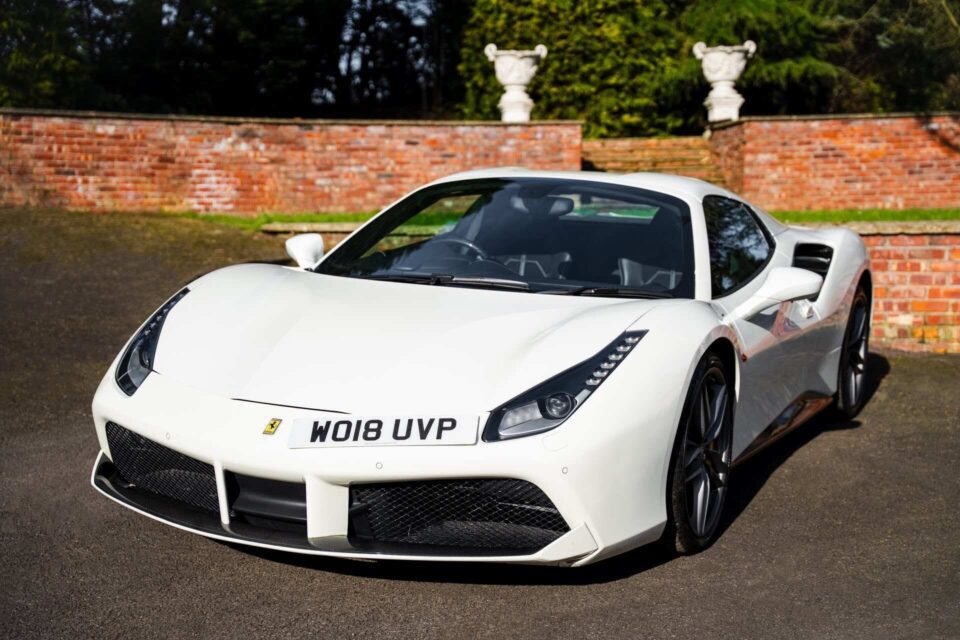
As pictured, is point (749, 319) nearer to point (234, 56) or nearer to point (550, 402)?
point (550, 402)

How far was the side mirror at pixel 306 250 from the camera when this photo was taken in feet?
16.0

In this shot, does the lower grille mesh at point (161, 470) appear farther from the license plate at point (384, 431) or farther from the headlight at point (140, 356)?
the license plate at point (384, 431)

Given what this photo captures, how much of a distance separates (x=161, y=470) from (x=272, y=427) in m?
0.45

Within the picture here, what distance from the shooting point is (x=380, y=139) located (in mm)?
13055

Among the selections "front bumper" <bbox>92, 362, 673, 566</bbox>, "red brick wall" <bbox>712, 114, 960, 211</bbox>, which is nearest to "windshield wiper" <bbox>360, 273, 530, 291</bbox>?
"front bumper" <bbox>92, 362, 673, 566</bbox>

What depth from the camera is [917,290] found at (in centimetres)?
806

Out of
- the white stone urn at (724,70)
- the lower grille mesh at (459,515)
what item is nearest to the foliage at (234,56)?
the white stone urn at (724,70)

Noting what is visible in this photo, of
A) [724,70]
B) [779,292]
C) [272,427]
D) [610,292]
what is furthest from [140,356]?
[724,70]

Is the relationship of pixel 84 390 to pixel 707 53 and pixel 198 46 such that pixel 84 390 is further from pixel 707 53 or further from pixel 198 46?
pixel 198 46

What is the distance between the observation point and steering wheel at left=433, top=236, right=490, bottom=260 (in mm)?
4609

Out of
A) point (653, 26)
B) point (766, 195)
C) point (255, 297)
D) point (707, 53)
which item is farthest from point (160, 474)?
point (653, 26)

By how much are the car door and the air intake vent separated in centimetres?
49

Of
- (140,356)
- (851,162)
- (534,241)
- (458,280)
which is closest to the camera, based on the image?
(140,356)

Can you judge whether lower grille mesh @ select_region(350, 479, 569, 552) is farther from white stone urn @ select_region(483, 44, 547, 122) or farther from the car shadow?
white stone urn @ select_region(483, 44, 547, 122)
